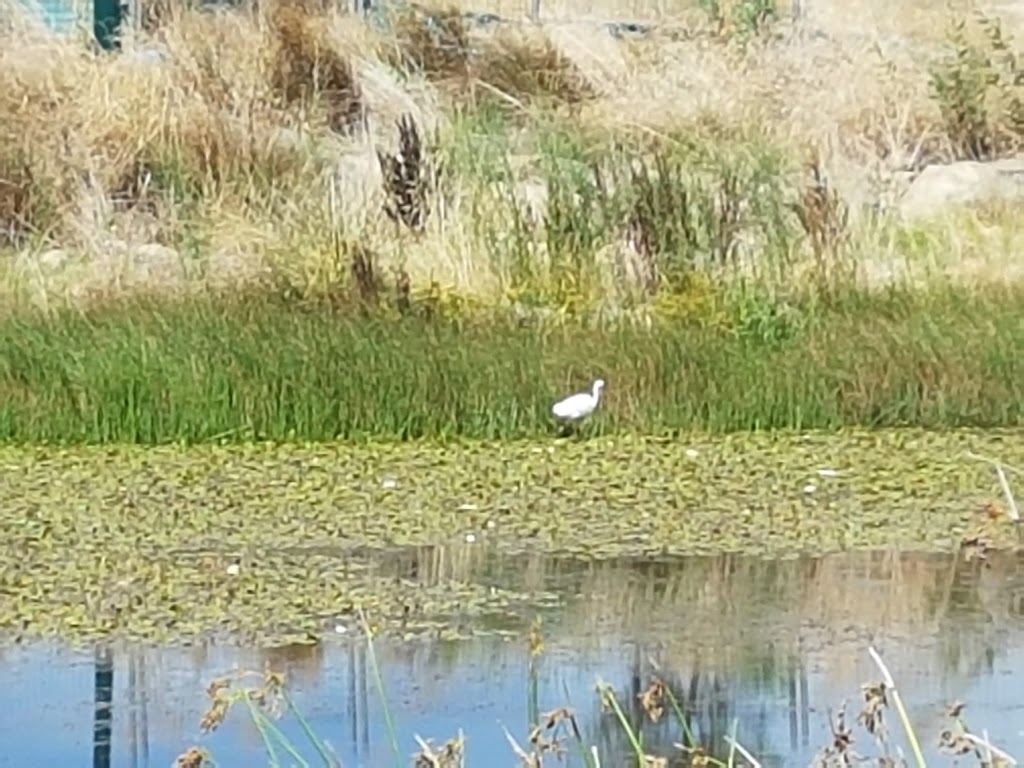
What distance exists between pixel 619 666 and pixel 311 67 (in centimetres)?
592

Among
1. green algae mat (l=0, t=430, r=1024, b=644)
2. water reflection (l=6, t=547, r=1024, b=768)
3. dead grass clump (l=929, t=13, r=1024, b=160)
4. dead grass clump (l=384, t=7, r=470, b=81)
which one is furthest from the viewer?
dead grass clump (l=384, t=7, r=470, b=81)

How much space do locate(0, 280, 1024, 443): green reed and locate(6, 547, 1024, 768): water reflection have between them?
1542mm

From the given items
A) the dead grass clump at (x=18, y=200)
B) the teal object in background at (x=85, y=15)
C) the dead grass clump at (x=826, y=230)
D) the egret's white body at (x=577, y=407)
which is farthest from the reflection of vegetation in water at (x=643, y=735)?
the teal object in background at (x=85, y=15)

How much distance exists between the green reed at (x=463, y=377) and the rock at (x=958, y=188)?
1.74 m

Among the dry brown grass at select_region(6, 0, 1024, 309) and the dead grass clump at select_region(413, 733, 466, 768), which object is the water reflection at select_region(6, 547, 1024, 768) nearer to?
the dead grass clump at select_region(413, 733, 466, 768)

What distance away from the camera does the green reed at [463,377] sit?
676cm

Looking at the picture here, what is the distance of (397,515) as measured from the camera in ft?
18.7

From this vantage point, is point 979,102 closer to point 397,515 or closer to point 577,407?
point 577,407

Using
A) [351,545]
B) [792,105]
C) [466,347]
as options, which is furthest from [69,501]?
[792,105]

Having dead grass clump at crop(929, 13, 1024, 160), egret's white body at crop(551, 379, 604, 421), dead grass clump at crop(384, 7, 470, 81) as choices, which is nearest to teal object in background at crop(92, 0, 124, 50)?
dead grass clump at crop(384, 7, 470, 81)

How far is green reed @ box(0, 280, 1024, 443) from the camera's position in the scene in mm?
Result: 6762

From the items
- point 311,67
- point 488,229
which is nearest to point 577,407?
point 488,229

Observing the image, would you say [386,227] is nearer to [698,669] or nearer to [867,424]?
[867,424]

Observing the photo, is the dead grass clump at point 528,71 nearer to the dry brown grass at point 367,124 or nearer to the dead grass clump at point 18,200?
the dry brown grass at point 367,124
